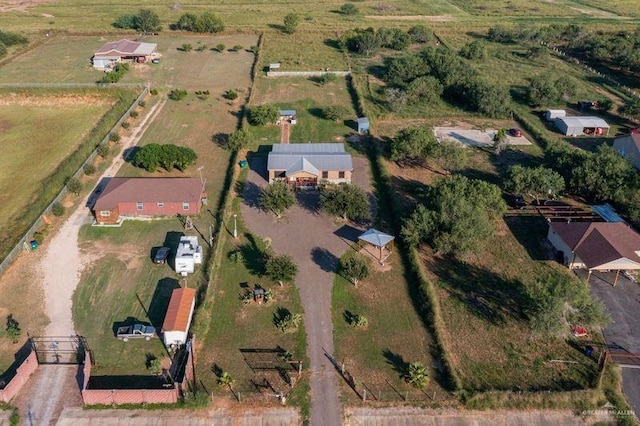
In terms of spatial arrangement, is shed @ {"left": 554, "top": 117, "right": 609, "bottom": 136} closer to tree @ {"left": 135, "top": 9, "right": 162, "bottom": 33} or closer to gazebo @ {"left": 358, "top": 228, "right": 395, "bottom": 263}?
gazebo @ {"left": 358, "top": 228, "right": 395, "bottom": 263}

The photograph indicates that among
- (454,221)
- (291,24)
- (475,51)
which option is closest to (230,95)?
(291,24)

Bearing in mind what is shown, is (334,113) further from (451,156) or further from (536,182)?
(536,182)

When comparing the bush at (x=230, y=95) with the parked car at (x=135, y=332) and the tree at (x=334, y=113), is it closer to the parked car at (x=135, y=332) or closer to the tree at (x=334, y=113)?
the tree at (x=334, y=113)

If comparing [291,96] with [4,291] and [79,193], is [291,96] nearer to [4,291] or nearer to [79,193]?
[79,193]

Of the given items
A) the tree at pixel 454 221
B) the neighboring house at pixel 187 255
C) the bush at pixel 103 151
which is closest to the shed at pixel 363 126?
the tree at pixel 454 221

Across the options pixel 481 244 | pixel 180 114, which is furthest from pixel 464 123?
pixel 180 114
